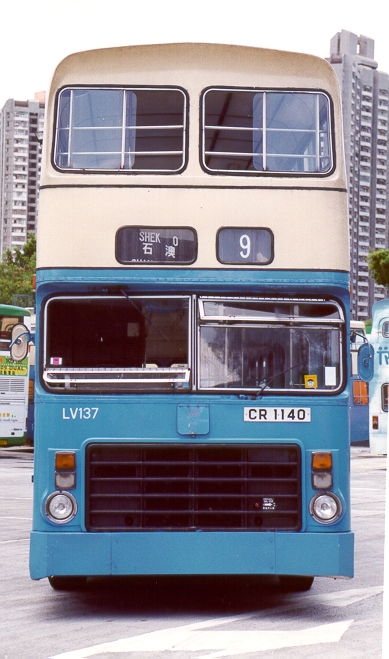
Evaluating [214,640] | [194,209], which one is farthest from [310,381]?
[214,640]

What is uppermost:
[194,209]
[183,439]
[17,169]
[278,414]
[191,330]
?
[17,169]

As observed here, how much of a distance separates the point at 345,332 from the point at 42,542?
2.67m

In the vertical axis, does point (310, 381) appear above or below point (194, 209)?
below

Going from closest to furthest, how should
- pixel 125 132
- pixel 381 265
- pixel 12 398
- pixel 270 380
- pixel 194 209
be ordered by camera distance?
pixel 270 380 < pixel 194 209 < pixel 125 132 < pixel 12 398 < pixel 381 265

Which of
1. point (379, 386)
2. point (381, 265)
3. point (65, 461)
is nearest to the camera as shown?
point (65, 461)

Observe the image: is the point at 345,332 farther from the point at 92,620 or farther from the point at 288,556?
the point at 92,620

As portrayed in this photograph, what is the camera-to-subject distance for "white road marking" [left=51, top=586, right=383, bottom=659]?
7125mm

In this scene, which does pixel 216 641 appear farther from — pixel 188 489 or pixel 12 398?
pixel 12 398

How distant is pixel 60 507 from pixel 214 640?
1491 mm

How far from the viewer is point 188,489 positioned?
26.7 ft

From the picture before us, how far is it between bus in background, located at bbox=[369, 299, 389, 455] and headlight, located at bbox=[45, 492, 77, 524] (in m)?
21.5

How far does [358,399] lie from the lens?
40281mm

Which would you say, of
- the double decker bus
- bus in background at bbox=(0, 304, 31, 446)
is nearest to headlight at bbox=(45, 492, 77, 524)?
the double decker bus

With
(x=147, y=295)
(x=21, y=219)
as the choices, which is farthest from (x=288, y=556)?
(x=21, y=219)
